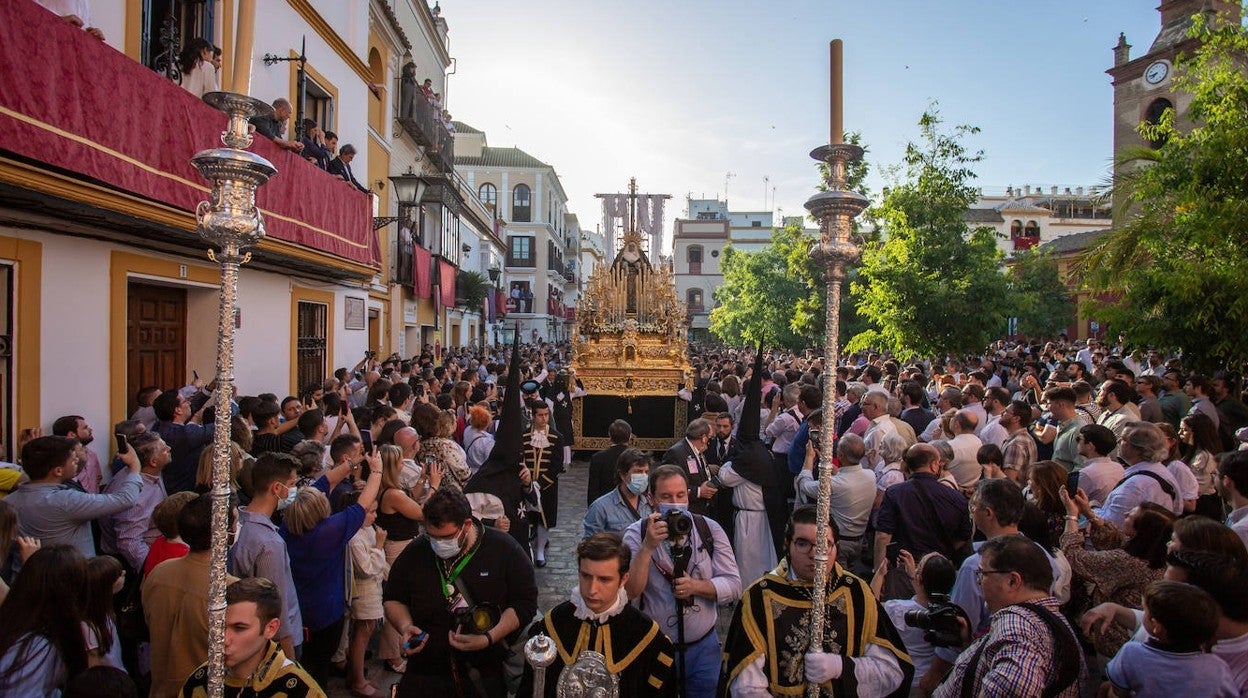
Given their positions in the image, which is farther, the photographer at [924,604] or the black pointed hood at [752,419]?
the black pointed hood at [752,419]

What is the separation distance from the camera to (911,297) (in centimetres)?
1502

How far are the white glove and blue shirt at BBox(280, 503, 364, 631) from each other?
2762mm

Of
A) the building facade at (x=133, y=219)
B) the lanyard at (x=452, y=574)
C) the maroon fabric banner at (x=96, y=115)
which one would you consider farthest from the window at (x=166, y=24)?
the lanyard at (x=452, y=574)

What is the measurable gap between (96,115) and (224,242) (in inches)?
191

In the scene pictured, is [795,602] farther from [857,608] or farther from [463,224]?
[463,224]

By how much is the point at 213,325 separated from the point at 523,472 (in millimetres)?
5642

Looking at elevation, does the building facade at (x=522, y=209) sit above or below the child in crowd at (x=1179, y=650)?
above

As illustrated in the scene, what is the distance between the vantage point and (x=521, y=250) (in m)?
53.9

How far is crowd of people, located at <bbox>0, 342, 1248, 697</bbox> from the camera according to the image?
2.78 metres

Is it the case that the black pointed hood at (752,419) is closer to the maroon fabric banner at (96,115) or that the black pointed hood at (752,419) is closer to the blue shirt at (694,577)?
the blue shirt at (694,577)

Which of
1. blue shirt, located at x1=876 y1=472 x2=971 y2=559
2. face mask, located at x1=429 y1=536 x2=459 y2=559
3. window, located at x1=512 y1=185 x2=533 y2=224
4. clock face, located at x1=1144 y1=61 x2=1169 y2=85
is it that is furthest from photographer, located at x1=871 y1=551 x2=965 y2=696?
window, located at x1=512 y1=185 x2=533 y2=224

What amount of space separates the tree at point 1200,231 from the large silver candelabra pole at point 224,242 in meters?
9.39

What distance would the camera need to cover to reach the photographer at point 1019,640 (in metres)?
2.68

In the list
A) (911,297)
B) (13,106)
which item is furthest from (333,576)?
(911,297)
